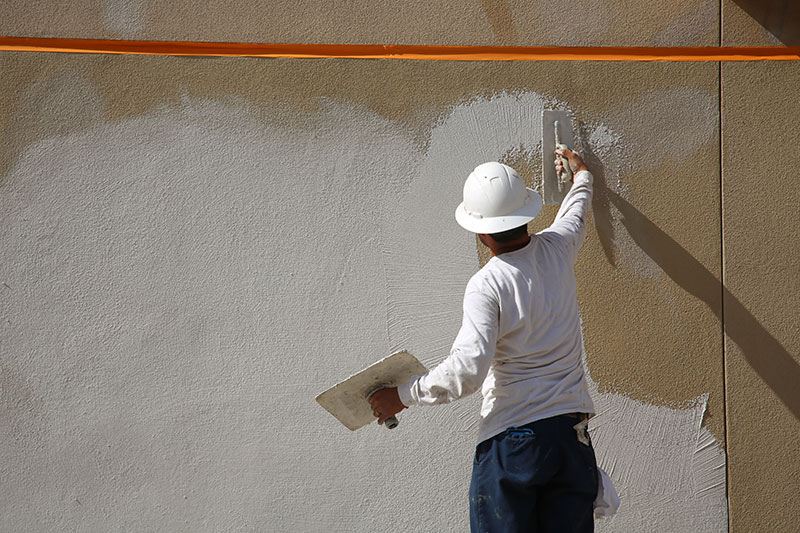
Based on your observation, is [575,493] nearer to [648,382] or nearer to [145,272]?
[648,382]

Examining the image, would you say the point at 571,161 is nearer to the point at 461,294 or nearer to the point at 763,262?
the point at 461,294

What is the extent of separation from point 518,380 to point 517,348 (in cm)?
10

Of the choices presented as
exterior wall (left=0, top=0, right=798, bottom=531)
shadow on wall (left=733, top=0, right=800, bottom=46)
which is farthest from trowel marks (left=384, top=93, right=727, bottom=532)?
shadow on wall (left=733, top=0, right=800, bottom=46)

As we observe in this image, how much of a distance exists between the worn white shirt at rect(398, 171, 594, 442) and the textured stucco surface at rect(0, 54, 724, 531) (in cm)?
69

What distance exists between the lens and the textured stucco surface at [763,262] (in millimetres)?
3219

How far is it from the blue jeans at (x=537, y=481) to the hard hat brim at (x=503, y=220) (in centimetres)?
62

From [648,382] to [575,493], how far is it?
3.08ft

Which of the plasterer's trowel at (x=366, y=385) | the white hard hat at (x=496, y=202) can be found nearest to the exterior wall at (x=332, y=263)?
the plasterer's trowel at (x=366, y=385)

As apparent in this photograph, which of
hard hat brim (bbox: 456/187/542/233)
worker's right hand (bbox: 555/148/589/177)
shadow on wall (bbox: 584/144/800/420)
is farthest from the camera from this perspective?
shadow on wall (bbox: 584/144/800/420)

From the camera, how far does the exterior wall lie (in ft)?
10.2

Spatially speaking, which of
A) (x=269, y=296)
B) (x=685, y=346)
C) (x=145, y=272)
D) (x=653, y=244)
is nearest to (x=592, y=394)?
(x=685, y=346)

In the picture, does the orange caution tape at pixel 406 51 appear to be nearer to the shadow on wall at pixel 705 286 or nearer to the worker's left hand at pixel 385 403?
the shadow on wall at pixel 705 286

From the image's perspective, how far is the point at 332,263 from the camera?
10.4 feet

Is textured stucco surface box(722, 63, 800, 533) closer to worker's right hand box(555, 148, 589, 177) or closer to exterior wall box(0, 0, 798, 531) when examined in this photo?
exterior wall box(0, 0, 798, 531)
